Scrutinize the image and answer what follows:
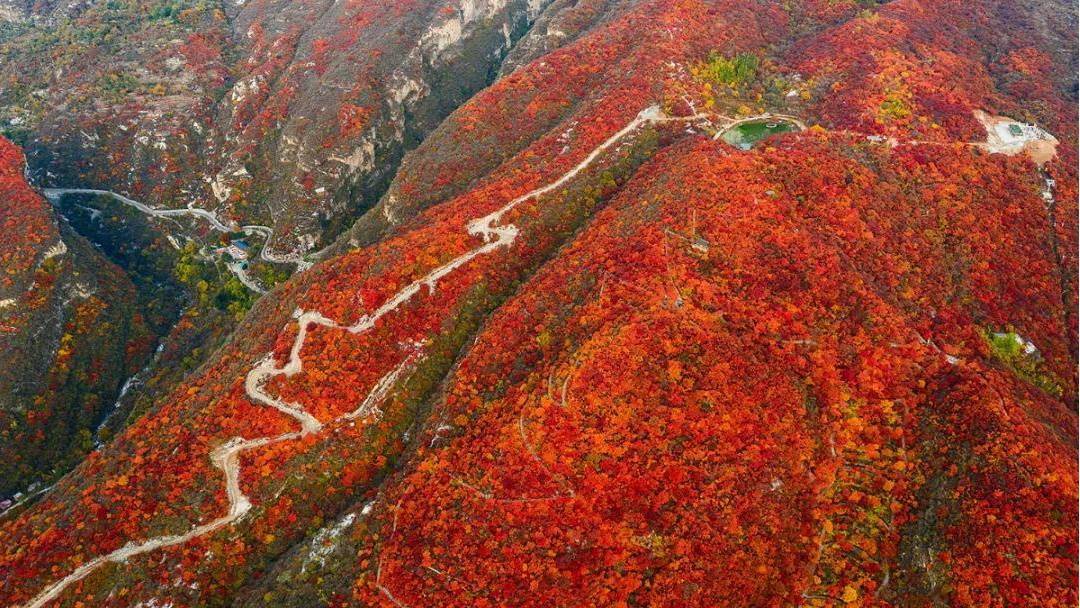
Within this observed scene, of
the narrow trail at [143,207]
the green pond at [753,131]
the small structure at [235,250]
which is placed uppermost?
the narrow trail at [143,207]

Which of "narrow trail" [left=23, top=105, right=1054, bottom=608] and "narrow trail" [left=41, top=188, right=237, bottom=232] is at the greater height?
"narrow trail" [left=41, top=188, right=237, bottom=232]

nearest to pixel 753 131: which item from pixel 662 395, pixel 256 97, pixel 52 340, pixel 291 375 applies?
pixel 662 395


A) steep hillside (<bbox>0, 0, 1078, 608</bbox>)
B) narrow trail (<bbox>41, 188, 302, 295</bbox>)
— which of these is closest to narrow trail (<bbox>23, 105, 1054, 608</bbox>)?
steep hillside (<bbox>0, 0, 1078, 608</bbox>)

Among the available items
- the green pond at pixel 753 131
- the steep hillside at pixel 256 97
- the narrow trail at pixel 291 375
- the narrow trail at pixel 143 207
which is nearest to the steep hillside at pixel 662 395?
the narrow trail at pixel 291 375

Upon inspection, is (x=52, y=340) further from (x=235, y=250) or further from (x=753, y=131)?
(x=753, y=131)

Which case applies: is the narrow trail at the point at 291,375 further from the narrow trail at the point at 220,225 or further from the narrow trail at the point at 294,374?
the narrow trail at the point at 220,225

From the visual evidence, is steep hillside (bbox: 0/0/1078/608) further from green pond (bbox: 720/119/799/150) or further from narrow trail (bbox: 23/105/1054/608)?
green pond (bbox: 720/119/799/150)

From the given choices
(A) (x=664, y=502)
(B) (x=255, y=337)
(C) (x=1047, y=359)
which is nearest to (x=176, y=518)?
(B) (x=255, y=337)
